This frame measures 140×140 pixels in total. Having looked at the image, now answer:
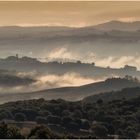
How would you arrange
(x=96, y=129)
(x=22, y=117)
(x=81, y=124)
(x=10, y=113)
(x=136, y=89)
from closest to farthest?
(x=96, y=129), (x=81, y=124), (x=22, y=117), (x=10, y=113), (x=136, y=89)

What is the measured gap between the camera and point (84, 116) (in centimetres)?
9038

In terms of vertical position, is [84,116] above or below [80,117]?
above

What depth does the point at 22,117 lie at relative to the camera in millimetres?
89375

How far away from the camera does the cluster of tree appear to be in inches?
3018

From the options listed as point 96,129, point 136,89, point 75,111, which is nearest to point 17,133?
point 96,129

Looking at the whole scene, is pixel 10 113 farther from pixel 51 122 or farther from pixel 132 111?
pixel 132 111

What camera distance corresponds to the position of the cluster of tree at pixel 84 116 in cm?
7665

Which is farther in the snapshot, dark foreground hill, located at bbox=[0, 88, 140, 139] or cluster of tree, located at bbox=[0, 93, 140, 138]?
cluster of tree, located at bbox=[0, 93, 140, 138]

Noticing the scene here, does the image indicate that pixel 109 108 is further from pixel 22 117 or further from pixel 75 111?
pixel 22 117

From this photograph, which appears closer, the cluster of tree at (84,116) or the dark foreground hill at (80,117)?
the dark foreground hill at (80,117)

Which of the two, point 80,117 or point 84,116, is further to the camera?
point 84,116

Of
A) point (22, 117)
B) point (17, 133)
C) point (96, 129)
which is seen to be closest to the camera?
point (17, 133)

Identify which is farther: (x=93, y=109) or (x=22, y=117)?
(x=93, y=109)

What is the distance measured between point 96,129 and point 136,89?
9789 centimetres
